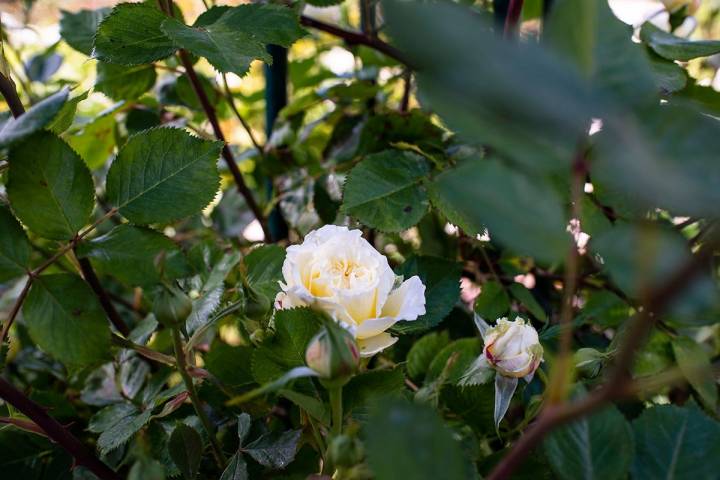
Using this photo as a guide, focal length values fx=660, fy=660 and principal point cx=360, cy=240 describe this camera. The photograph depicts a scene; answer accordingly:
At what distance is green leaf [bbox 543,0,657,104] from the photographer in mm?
214

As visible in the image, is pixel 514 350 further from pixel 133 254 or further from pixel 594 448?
pixel 133 254

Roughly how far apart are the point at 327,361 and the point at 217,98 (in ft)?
1.82

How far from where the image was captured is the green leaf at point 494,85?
189mm

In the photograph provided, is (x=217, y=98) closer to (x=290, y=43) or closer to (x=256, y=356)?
(x=290, y=43)

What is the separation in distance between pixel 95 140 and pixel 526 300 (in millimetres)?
507

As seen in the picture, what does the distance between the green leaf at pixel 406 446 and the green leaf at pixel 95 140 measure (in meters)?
0.58

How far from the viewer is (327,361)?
0.30 m

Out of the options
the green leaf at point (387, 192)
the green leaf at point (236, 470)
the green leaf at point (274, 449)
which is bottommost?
the green leaf at point (236, 470)

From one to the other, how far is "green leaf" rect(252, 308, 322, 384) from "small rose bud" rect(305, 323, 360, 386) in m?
0.08

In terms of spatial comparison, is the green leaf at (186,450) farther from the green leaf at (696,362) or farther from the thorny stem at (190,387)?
the green leaf at (696,362)

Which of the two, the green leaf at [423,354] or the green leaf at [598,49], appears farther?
the green leaf at [423,354]

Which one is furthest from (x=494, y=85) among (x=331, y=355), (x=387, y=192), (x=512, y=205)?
(x=387, y=192)

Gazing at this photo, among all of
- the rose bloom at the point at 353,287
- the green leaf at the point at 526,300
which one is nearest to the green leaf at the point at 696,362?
the green leaf at the point at 526,300

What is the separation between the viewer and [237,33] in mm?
489
